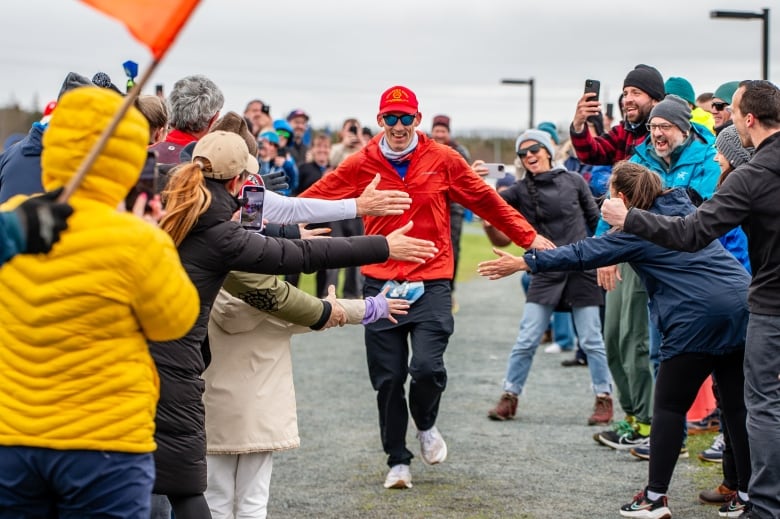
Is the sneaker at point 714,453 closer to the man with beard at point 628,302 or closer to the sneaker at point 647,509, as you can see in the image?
the man with beard at point 628,302

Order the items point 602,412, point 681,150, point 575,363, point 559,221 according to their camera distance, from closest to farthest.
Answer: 1. point 681,150
2. point 602,412
3. point 559,221
4. point 575,363

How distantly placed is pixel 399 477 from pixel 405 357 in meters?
0.77

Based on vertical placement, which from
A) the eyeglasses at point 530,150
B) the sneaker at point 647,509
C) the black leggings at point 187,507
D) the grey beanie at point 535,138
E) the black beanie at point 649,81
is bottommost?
the sneaker at point 647,509

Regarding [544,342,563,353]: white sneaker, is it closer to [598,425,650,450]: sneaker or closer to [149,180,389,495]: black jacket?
[598,425,650,450]: sneaker

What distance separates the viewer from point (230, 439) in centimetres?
538

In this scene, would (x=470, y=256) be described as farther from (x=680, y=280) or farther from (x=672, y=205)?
(x=680, y=280)

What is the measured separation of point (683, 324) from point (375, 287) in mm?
2077

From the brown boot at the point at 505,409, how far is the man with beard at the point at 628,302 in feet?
3.21

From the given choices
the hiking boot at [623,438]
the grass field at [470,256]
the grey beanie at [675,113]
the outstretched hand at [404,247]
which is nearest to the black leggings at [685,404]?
the grey beanie at [675,113]

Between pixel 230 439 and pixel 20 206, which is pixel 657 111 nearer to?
pixel 230 439

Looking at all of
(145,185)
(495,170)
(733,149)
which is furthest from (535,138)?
(145,185)

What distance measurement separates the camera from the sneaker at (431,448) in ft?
25.0

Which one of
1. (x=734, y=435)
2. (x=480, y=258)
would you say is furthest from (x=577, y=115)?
(x=480, y=258)

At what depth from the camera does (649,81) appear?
7969 millimetres
